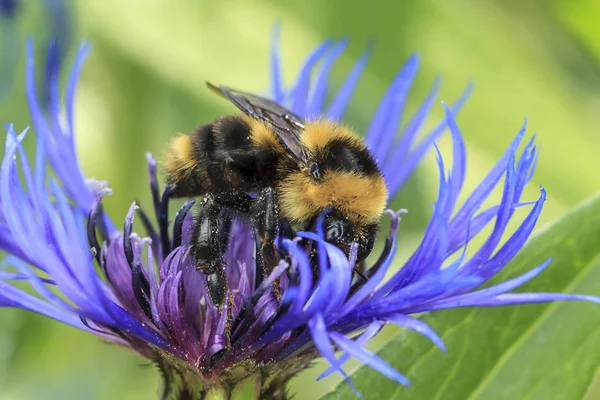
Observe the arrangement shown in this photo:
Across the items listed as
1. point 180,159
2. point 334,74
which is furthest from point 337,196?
point 334,74

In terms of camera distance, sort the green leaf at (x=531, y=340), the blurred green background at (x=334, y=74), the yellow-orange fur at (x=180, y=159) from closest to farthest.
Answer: the green leaf at (x=531, y=340)
the yellow-orange fur at (x=180, y=159)
the blurred green background at (x=334, y=74)

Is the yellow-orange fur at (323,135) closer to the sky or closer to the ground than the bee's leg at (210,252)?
closer to the sky

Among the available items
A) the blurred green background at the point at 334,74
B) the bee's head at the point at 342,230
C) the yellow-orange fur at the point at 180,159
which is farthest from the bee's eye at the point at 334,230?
the blurred green background at the point at 334,74

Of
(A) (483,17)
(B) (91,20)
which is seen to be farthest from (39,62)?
(A) (483,17)

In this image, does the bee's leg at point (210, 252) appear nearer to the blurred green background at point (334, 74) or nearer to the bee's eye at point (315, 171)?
the bee's eye at point (315, 171)

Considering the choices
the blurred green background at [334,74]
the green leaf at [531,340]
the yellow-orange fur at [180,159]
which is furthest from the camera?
the blurred green background at [334,74]

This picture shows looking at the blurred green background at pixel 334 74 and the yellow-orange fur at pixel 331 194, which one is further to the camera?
the blurred green background at pixel 334 74

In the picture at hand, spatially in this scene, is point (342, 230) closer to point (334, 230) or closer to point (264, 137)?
point (334, 230)

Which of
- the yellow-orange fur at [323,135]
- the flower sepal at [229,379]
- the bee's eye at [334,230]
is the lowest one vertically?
the flower sepal at [229,379]
